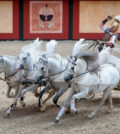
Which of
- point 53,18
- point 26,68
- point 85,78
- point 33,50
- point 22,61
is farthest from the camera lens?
point 53,18

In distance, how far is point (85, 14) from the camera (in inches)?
852

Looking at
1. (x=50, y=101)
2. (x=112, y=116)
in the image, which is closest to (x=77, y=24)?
(x=50, y=101)

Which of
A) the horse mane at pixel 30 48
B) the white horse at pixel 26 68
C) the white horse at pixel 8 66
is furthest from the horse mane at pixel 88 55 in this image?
the white horse at pixel 8 66

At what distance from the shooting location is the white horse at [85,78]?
7.47m

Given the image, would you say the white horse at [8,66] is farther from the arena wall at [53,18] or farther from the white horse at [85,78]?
the arena wall at [53,18]

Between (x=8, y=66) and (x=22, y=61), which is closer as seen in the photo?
(x=22, y=61)

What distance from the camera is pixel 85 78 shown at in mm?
7648

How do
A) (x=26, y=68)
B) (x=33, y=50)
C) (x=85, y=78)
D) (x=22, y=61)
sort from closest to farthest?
(x=85, y=78) < (x=22, y=61) < (x=26, y=68) < (x=33, y=50)

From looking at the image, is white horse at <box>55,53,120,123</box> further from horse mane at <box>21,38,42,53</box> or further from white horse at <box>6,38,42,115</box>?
horse mane at <box>21,38,42,53</box>

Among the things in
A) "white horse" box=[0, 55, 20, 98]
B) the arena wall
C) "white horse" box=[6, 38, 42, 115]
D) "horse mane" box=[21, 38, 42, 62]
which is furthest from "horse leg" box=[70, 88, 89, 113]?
the arena wall

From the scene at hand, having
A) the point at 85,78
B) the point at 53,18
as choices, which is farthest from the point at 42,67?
the point at 53,18

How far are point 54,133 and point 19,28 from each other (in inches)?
598

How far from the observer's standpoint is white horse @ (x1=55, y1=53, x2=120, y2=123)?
24.5 ft

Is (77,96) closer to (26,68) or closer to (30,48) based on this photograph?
(26,68)
